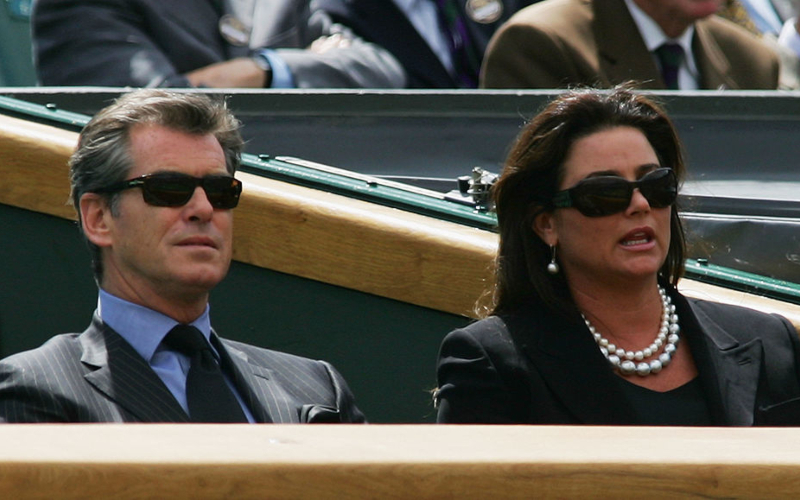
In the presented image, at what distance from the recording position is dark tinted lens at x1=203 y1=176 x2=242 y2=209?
7.02 feet

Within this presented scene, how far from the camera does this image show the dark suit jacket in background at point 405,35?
4.02 meters

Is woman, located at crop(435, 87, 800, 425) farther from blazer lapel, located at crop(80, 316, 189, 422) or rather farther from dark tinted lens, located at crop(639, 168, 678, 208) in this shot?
blazer lapel, located at crop(80, 316, 189, 422)

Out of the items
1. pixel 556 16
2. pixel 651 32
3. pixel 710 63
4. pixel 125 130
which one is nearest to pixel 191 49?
pixel 556 16

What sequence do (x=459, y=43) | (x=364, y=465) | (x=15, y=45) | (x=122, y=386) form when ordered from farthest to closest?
(x=15, y=45), (x=459, y=43), (x=122, y=386), (x=364, y=465)

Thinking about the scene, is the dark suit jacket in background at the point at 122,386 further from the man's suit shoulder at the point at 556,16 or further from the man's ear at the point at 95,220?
the man's suit shoulder at the point at 556,16

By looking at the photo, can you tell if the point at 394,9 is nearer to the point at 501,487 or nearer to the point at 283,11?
the point at 283,11

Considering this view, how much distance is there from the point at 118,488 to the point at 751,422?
4.35ft

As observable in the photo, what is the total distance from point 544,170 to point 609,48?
145cm

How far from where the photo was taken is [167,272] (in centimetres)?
210

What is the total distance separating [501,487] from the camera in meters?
1.11

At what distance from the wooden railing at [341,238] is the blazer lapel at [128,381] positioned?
26.7 inches

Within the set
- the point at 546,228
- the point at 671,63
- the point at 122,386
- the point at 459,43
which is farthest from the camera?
the point at 459,43

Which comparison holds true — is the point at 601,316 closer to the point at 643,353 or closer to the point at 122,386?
the point at 643,353

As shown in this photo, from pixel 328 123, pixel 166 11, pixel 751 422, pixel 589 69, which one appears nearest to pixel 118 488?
pixel 751 422
